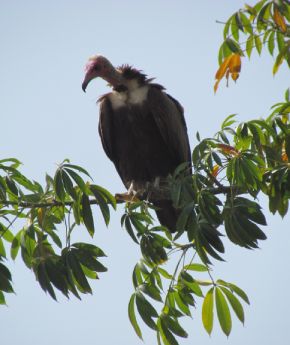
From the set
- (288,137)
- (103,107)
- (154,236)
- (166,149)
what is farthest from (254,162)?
(103,107)

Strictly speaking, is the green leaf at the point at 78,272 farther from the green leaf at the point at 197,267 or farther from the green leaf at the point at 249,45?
the green leaf at the point at 249,45

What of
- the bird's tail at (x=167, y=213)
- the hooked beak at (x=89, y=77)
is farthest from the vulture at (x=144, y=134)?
the hooked beak at (x=89, y=77)

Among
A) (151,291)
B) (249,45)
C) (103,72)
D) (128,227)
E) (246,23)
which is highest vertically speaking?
(103,72)

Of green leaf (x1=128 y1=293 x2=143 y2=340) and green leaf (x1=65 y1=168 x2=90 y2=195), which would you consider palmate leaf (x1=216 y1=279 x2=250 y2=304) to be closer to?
green leaf (x1=128 y1=293 x2=143 y2=340)

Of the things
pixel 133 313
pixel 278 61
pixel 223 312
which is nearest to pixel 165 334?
pixel 133 313

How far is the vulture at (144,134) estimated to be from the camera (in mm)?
7117

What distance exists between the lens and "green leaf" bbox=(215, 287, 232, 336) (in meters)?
4.12

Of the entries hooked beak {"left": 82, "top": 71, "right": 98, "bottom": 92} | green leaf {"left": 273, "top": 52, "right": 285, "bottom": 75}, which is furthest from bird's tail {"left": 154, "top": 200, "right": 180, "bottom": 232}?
green leaf {"left": 273, "top": 52, "right": 285, "bottom": 75}

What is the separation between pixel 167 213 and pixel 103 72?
192cm

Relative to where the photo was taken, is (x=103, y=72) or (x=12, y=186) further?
(x=103, y=72)

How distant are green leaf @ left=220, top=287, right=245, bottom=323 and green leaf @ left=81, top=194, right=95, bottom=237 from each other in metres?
1.01

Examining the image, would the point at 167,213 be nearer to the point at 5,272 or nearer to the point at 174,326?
the point at 174,326

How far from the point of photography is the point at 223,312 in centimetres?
420

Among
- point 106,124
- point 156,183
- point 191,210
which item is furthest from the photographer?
point 106,124
